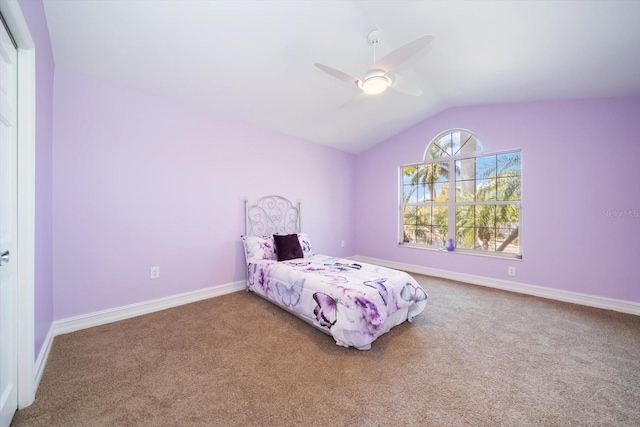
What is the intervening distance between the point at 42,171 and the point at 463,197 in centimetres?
491

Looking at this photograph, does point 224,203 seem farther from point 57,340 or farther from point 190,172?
point 57,340

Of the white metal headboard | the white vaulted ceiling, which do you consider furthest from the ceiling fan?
the white metal headboard

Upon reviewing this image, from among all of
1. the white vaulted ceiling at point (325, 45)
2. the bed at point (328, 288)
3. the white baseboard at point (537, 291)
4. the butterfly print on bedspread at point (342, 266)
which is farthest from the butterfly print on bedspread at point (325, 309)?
the white baseboard at point (537, 291)

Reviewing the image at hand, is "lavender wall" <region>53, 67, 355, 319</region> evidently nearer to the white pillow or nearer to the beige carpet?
the white pillow

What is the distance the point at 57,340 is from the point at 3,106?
1947 millimetres

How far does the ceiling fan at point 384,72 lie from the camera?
5.83ft

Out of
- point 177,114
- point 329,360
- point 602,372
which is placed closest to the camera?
point 602,372

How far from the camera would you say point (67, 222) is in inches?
91.0

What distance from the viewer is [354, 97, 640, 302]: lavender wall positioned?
9.15ft

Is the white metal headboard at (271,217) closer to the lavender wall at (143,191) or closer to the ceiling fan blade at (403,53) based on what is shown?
the lavender wall at (143,191)

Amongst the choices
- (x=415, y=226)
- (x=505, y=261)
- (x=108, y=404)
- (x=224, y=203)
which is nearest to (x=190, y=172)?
(x=224, y=203)

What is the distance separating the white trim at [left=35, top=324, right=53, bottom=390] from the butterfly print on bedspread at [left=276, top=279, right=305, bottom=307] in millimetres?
1761

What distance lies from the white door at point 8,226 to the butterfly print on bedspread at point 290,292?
1801mm

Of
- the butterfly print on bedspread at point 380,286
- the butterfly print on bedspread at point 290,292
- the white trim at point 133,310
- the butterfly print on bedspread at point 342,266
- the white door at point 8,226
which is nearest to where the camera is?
the white door at point 8,226
